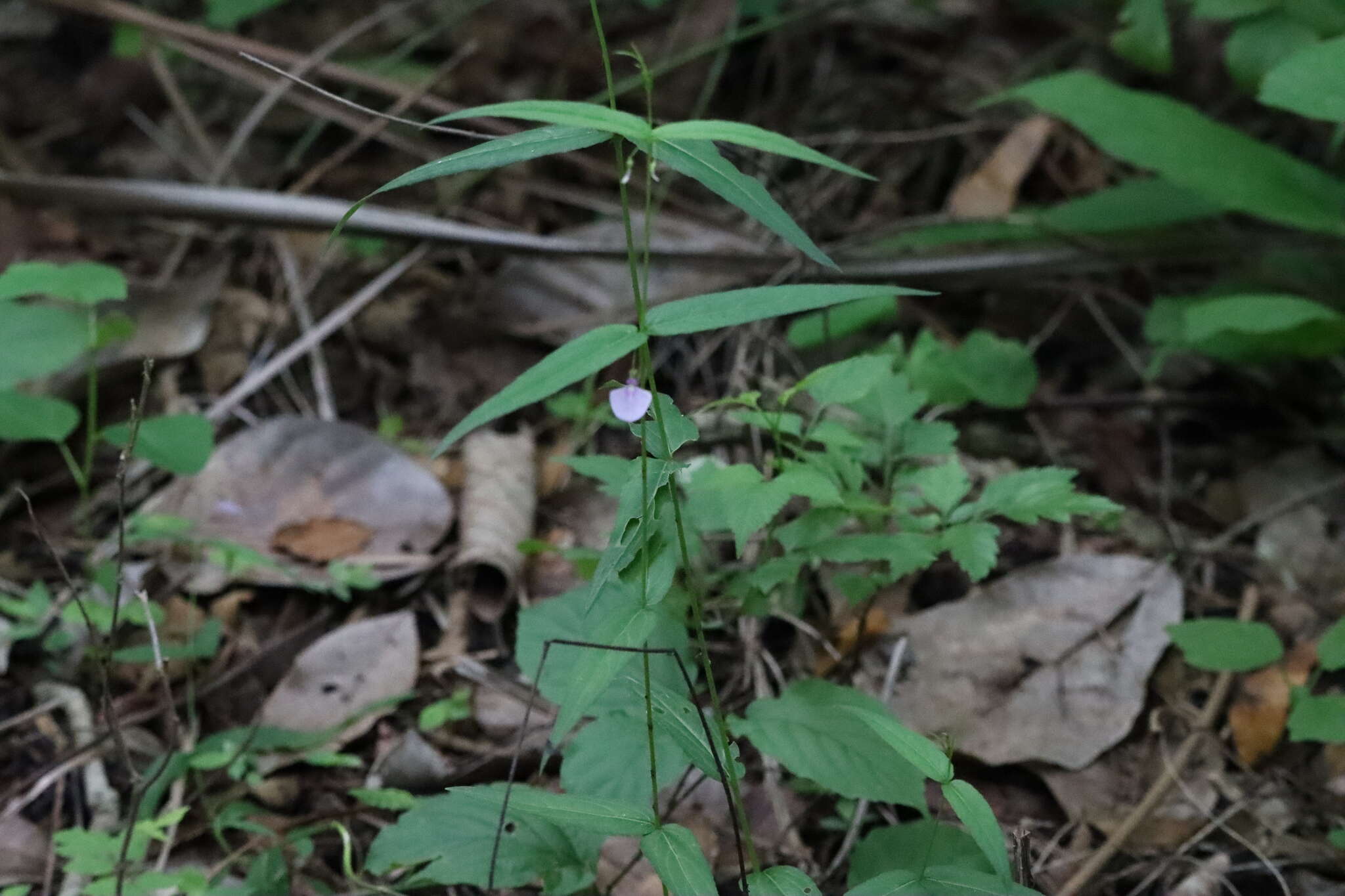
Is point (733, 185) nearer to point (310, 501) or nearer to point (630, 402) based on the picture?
point (630, 402)

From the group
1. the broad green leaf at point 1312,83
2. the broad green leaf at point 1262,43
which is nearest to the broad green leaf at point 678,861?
the broad green leaf at point 1312,83

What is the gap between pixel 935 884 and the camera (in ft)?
3.79

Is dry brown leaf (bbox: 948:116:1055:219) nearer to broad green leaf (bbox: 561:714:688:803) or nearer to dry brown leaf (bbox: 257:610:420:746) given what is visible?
dry brown leaf (bbox: 257:610:420:746)

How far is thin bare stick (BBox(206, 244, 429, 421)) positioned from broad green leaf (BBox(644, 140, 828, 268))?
183cm

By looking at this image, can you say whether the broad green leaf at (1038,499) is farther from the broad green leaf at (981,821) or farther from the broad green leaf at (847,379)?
the broad green leaf at (981,821)

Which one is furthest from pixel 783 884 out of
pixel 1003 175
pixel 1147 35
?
pixel 1003 175

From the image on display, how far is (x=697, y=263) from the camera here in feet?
9.24

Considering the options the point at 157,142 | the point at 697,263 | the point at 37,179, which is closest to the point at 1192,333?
the point at 697,263

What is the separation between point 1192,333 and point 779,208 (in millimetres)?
1586

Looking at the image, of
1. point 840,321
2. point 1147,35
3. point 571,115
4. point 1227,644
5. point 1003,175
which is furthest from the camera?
point 1003,175

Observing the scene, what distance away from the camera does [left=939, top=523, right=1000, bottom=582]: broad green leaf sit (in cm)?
152

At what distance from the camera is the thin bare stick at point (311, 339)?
105 inches

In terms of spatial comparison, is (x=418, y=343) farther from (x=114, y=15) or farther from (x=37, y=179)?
(x=114, y=15)

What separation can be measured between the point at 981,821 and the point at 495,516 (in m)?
1.43
